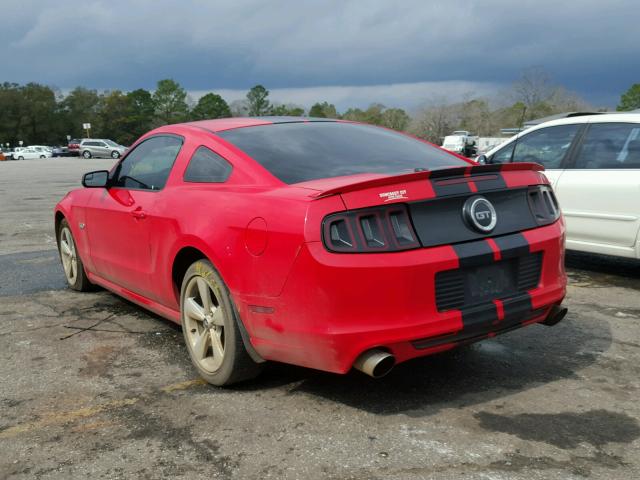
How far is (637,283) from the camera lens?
6082 mm

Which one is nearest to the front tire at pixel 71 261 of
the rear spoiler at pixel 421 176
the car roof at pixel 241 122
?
the car roof at pixel 241 122

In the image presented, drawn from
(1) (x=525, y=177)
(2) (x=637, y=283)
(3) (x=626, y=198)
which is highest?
(1) (x=525, y=177)

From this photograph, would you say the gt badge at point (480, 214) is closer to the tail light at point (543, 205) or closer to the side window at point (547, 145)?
the tail light at point (543, 205)

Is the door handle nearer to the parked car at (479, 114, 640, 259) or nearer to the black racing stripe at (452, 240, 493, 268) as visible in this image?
the black racing stripe at (452, 240, 493, 268)

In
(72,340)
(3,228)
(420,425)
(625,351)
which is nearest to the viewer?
(420,425)

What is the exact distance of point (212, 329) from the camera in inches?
145

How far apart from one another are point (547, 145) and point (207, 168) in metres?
4.20

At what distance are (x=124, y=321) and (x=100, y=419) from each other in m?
1.83

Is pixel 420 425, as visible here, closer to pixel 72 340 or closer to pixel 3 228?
pixel 72 340

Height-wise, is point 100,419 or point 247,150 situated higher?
point 247,150

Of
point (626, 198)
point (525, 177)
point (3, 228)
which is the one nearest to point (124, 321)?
point (525, 177)

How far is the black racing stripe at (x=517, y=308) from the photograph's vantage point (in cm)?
326

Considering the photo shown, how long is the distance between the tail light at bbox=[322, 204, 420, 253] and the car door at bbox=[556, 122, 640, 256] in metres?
3.65

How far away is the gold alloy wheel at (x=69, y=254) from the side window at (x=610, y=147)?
4.68 m
